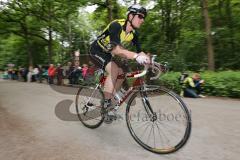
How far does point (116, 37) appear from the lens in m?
4.59

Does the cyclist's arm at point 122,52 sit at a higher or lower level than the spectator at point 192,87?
higher

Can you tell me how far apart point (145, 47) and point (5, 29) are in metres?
18.2

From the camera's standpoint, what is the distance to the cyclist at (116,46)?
450 cm

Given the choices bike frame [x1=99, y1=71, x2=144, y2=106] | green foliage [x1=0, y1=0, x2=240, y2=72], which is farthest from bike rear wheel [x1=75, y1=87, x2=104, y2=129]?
green foliage [x1=0, y1=0, x2=240, y2=72]

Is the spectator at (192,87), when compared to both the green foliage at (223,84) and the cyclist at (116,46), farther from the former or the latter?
the cyclist at (116,46)

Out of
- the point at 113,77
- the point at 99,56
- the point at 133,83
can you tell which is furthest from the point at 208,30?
the point at 133,83

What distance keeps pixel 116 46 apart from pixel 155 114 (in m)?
1.11

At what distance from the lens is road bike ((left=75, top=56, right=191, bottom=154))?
163 inches

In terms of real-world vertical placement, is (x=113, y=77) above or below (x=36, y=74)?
below

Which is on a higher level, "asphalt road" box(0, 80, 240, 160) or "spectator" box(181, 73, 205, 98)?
"spectator" box(181, 73, 205, 98)

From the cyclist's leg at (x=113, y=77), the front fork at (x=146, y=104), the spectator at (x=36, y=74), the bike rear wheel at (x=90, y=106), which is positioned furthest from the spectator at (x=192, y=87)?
the spectator at (x=36, y=74)

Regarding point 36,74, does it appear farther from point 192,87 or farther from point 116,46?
point 116,46

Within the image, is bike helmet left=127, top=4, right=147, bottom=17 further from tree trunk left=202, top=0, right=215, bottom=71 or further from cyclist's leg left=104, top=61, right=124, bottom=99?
tree trunk left=202, top=0, right=215, bottom=71

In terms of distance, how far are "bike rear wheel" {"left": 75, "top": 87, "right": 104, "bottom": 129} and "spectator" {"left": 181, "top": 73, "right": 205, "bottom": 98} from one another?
8094mm
